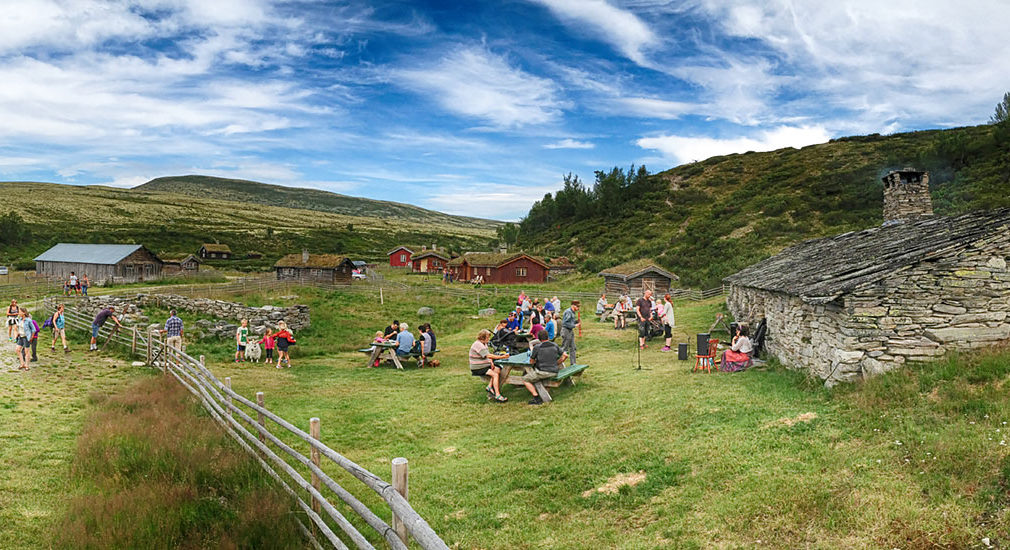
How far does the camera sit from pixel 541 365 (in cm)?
1133

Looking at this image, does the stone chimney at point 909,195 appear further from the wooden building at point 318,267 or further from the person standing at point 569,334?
the wooden building at point 318,267

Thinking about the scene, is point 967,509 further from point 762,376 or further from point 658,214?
point 658,214

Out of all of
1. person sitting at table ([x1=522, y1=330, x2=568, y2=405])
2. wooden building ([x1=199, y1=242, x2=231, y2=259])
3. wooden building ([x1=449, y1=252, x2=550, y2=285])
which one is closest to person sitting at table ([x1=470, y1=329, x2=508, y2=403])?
person sitting at table ([x1=522, y1=330, x2=568, y2=405])

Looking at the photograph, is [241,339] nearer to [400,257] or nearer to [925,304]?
[925,304]

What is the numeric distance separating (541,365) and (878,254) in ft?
22.9

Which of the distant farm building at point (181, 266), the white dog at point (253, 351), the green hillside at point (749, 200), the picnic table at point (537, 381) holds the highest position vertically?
the green hillside at point (749, 200)

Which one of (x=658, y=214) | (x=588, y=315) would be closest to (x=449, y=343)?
(x=588, y=315)

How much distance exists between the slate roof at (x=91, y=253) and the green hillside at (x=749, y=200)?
1634 inches

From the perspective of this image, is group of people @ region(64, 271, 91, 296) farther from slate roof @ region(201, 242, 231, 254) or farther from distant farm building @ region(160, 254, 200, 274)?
slate roof @ region(201, 242, 231, 254)

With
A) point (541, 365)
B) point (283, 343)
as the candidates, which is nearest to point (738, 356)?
point (541, 365)

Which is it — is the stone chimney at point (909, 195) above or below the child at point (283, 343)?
above

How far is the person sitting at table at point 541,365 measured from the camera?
1123cm

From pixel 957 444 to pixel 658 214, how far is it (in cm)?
6780

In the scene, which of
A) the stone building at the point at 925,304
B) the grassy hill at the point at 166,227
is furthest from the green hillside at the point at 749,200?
the grassy hill at the point at 166,227
